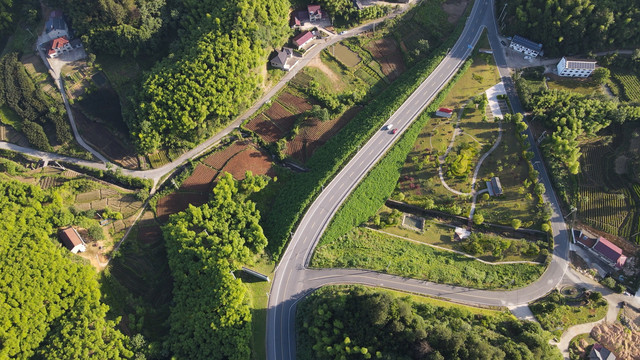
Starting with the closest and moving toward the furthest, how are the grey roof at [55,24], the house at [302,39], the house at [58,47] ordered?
1. the house at [58,47]
2. the house at [302,39]
3. the grey roof at [55,24]

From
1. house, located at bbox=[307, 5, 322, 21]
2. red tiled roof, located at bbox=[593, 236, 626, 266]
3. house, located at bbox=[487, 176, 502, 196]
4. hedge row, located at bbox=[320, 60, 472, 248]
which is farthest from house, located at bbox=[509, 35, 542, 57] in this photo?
house, located at bbox=[307, 5, 322, 21]

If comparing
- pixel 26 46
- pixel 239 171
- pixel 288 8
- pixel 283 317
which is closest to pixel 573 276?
pixel 283 317

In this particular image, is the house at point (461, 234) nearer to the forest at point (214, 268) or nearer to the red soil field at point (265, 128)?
the forest at point (214, 268)

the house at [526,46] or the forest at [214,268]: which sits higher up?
the house at [526,46]

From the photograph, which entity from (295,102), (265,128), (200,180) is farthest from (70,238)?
(295,102)

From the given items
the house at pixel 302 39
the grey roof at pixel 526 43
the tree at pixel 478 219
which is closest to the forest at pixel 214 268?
the house at pixel 302 39

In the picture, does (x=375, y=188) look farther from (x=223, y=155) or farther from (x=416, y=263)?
(x=223, y=155)

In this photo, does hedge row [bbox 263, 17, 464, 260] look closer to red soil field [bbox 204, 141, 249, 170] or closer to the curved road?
the curved road
